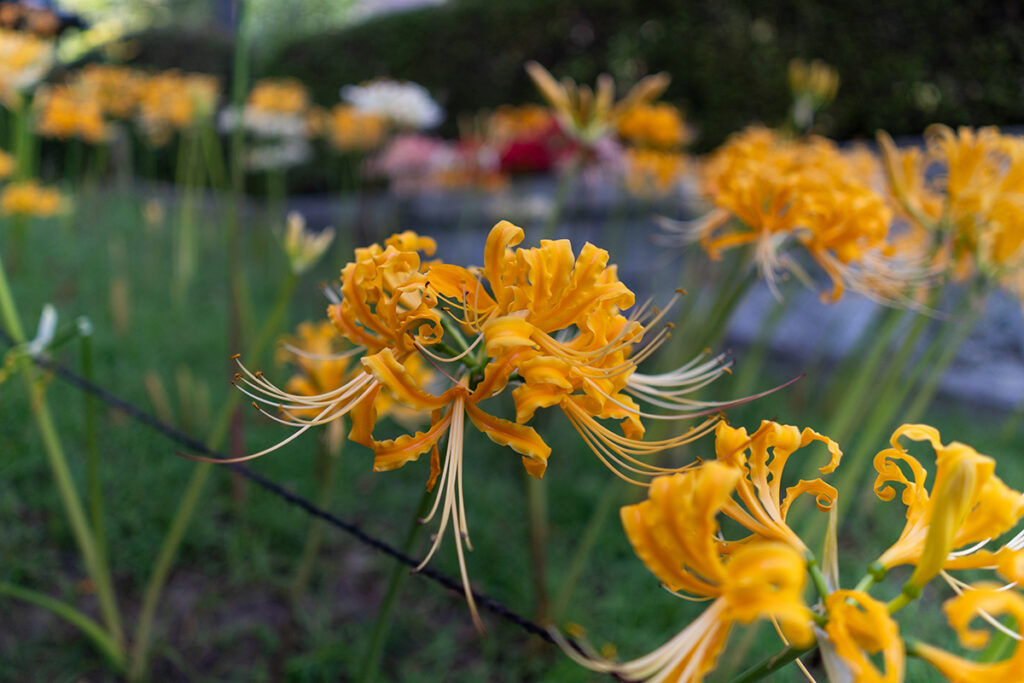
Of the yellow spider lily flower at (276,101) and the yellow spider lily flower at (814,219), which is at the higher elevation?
the yellow spider lily flower at (276,101)

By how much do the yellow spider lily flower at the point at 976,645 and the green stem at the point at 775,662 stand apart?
0.08 metres

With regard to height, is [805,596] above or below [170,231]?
below

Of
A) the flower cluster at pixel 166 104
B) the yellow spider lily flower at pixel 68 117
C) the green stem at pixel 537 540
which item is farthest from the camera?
the flower cluster at pixel 166 104

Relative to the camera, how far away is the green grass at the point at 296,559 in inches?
61.8

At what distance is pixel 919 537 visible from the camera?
1.76 ft

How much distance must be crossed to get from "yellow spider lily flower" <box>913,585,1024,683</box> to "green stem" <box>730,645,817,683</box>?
79mm

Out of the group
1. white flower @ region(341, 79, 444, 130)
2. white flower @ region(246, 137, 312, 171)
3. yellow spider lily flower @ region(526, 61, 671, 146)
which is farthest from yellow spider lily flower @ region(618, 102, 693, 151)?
white flower @ region(246, 137, 312, 171)

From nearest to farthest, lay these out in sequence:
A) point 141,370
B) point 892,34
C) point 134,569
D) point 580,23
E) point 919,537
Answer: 1. point 919,537
2. point 134,569
3. point 141,370
4. point 892,34
5. point 580,23

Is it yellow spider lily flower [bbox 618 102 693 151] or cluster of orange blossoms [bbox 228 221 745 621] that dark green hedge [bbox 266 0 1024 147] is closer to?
yellow spider lily flower [bbox 618 102 693 151]

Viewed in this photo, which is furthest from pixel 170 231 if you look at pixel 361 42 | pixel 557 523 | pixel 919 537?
pixel 919 537

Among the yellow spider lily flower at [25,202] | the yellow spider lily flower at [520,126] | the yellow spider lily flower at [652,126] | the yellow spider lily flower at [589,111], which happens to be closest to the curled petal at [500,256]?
the yellow spider lily flower at [589,111]

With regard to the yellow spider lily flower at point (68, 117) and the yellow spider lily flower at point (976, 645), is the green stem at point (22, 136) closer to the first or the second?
the yellow spider lily flower at point (68, 117)

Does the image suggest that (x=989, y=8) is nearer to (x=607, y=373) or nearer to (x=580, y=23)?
(x=580, y=23)

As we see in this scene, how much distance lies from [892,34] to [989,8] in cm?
53
